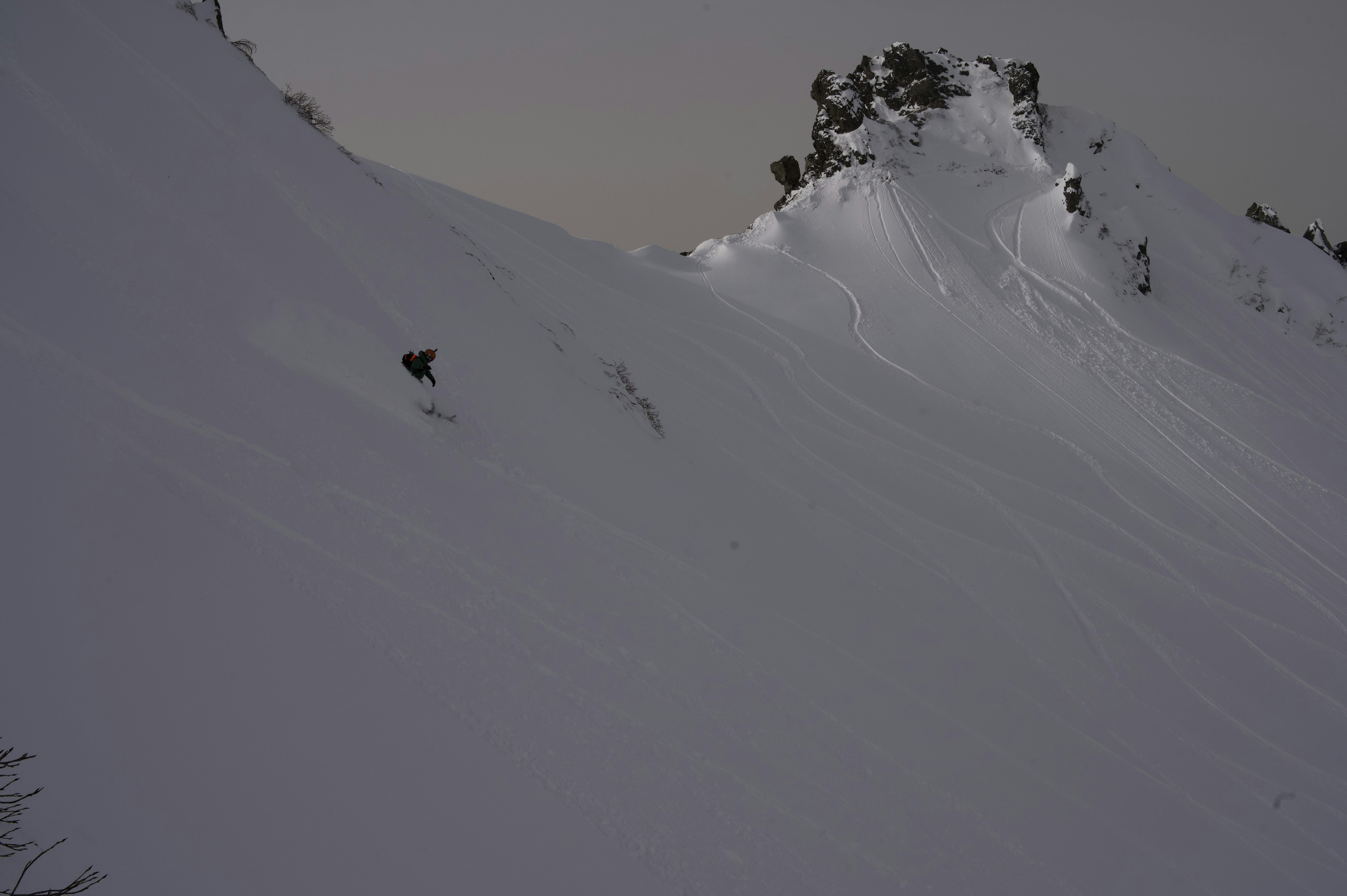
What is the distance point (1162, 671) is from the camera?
1332 centimetres

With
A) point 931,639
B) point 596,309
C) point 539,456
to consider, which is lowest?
point 931,639

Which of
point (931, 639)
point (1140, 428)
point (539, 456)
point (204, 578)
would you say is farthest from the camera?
point (1140, 428)

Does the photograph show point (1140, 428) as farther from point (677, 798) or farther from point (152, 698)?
point (152, 698)

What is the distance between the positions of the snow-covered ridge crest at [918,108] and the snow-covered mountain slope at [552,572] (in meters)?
13.8

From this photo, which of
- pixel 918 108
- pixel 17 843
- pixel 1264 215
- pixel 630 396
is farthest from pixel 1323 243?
pixel 17 843

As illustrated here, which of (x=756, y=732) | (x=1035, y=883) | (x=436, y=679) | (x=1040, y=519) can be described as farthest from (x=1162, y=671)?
(x=436, y=679)

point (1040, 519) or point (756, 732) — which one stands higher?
point (1040, 519)

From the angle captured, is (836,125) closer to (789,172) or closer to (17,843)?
(789,172)

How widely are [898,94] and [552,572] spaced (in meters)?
31.8

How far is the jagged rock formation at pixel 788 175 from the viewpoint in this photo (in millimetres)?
33500

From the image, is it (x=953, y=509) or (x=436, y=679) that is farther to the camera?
(x=953, y=509)

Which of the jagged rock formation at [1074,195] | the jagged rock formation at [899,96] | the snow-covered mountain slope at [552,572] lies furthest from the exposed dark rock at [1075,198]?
the snow-covered mountain slope at [552,572]

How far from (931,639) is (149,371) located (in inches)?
462

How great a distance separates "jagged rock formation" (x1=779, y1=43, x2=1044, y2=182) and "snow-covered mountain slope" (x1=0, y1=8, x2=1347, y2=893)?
46.8 ft
